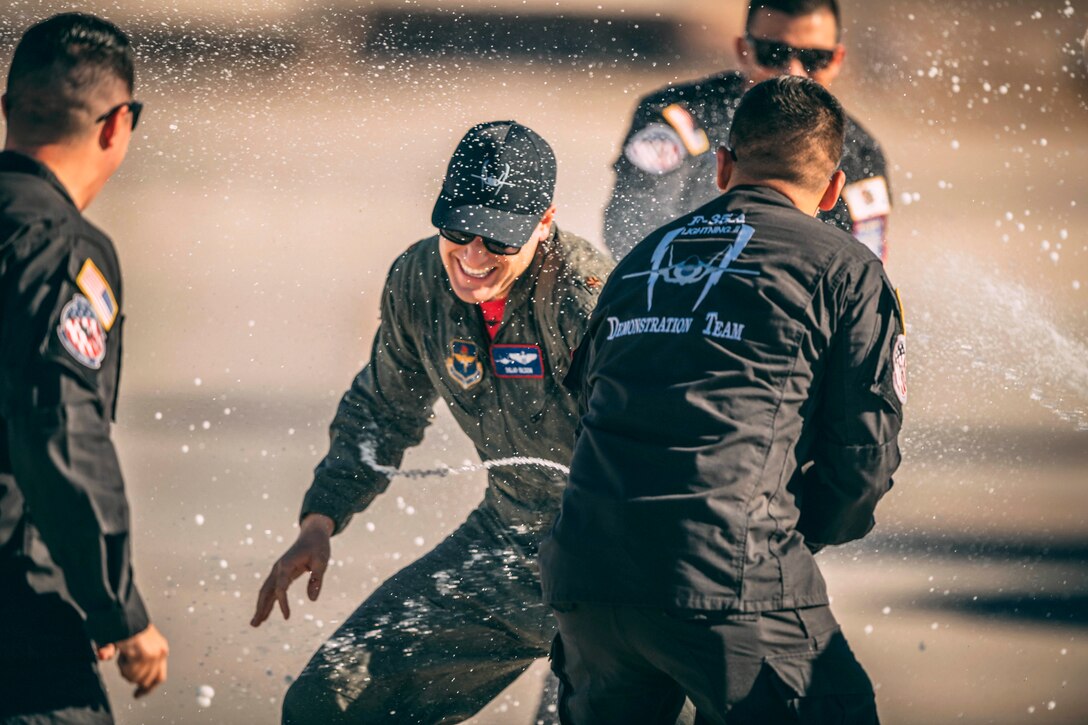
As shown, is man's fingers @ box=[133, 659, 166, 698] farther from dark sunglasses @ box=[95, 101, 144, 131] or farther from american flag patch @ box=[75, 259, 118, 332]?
dark sunglasses @ box=[95, 101, 144, 131]

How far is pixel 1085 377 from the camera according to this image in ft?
13.8

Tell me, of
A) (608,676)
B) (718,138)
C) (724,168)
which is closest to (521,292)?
(724,168)

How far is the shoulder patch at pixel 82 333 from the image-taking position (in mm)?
1928

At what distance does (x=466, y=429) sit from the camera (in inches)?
118

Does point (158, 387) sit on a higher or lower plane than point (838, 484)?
lower

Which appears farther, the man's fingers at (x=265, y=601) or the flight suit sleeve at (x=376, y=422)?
the flight suit sleeve at (x=376, y=422)

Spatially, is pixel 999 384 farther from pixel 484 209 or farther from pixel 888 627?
pixel 484 209

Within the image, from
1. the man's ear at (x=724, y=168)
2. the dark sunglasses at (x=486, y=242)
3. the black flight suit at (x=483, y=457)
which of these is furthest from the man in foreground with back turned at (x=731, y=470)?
the black flight suit at (x=483, y=457)

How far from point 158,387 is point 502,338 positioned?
5.44 ft

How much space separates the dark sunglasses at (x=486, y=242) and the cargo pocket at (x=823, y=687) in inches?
43.0

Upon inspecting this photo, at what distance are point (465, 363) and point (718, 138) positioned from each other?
133cm

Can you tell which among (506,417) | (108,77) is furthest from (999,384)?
(108,77)

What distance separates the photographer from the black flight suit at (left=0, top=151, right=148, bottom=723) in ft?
6.23

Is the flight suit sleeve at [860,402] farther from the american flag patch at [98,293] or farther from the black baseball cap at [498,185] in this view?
the american flag patch at [98,293]
